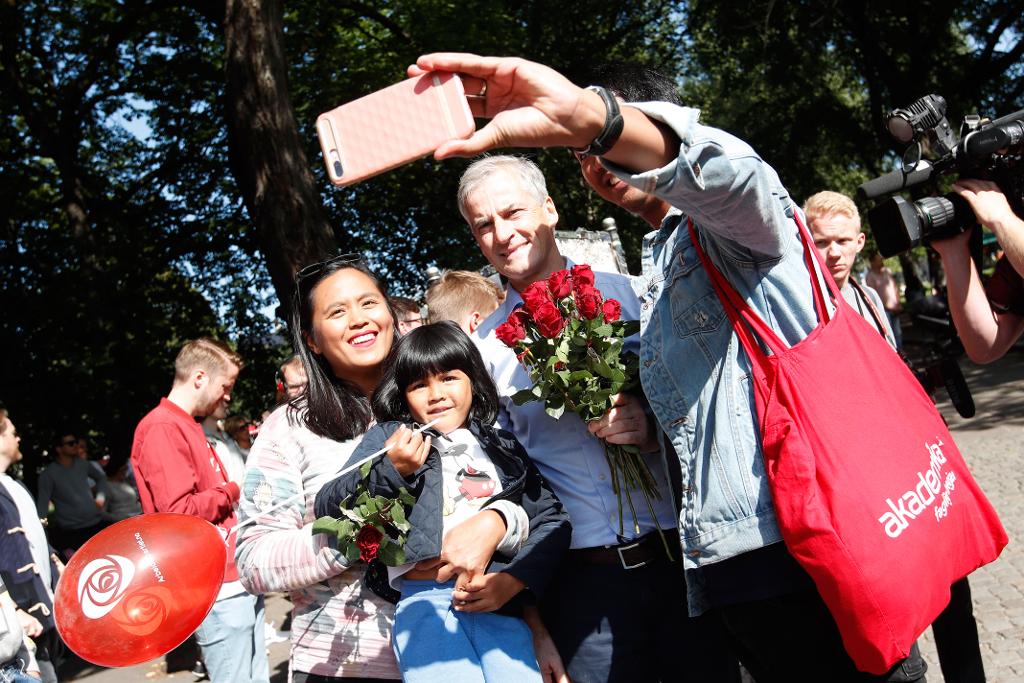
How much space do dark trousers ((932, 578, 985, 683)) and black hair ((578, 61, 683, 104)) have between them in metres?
1.85

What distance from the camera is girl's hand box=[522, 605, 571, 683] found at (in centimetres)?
256

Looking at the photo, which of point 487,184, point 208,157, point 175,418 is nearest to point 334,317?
point 487,184

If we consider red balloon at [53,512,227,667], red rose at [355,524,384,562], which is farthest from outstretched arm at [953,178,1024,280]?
red balloon at [53,512,227,667]

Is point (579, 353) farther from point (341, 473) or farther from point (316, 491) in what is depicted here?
point (316, 491)

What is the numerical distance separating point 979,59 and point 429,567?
1759 centimetres

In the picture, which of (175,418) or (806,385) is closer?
(806,385)

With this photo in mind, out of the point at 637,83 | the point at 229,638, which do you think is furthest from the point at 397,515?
the point at 229,638

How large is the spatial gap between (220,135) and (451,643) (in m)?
15.4

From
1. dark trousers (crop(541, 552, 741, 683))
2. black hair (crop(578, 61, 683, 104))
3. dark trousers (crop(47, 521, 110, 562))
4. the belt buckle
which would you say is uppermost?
black hair (crop(578, 61, 683, 104))

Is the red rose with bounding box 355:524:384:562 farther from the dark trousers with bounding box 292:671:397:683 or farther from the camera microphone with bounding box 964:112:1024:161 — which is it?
the camera microphone with bounding box 964:112:1024:161

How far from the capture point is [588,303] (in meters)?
2.43

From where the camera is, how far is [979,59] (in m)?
16.3

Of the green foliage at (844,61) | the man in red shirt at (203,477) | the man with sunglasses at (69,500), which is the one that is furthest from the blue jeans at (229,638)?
the green foliage at (844,61)

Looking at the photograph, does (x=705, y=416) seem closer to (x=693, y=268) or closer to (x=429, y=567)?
(x=693, y=268)
